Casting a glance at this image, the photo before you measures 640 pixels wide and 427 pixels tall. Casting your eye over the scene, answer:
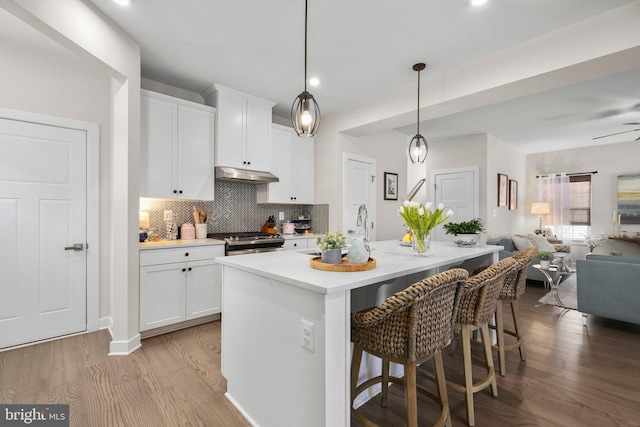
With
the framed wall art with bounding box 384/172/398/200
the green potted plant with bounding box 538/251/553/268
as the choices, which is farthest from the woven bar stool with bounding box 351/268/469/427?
the framed wall art with bounding box 384/172/398/200

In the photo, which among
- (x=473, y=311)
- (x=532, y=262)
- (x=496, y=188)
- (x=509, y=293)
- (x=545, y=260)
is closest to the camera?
(x=473, y=311)

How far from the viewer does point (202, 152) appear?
3471 millimetres

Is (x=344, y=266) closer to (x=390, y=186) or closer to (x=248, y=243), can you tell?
(x=248, y=243)

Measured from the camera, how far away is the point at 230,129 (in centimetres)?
364

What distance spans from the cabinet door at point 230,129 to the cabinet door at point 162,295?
1345 mm

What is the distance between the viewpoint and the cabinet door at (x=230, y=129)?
355 cm

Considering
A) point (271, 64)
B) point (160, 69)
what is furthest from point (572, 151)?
point (160, 69)

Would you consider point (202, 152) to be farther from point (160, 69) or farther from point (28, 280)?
point (28, 280)

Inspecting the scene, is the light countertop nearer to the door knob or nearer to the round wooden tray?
the round wooden tray

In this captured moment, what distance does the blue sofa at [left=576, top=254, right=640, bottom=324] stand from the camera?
3.02 metres

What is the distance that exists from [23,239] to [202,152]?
183 centimetres

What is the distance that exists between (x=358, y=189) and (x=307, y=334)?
3.43m

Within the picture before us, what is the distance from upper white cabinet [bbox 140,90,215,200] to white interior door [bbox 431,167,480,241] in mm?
4763

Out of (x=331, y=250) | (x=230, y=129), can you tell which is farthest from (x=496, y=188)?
(x=331, y=250)
